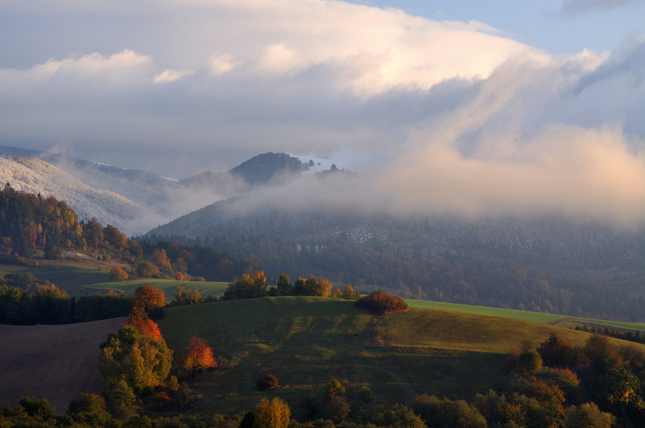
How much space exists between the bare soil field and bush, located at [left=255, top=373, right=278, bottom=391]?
22.2 meters

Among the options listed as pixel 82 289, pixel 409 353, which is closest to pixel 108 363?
pixel 409 353

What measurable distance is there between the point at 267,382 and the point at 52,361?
35914 mm

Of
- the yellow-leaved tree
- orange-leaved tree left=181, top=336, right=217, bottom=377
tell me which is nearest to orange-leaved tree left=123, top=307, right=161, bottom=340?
orange-leaved tree left=181, top=336, right=217, bottom=377

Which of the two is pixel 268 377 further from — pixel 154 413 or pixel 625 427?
pixel 625 427

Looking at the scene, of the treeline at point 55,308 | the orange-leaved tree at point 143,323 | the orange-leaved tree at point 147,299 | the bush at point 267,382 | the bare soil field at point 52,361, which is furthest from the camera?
the treeline at point 55,308

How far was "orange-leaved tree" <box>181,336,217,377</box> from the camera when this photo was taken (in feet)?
254

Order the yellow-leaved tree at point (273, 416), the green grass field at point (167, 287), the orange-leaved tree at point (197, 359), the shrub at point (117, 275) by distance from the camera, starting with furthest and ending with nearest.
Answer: the shrub at point (117, 275), the green grass field at point (167, 287), the orange-leaved tree at point (197, 359), the yellow-leaved tree at point (273, 416)

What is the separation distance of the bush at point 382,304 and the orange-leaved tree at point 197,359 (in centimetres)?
Answer: 3403

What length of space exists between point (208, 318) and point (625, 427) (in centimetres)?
6952

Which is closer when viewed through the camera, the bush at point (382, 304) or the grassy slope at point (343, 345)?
the grassy slope at point (343, 345)

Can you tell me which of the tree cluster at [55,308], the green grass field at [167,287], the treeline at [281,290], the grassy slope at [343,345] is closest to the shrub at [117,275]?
the green grass field at [167,287]

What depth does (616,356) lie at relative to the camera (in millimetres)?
71938

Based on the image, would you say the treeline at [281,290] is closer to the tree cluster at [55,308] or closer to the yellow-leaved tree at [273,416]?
the tree cluster at [55,308]

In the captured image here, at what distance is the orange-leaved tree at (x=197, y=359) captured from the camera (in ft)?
254
